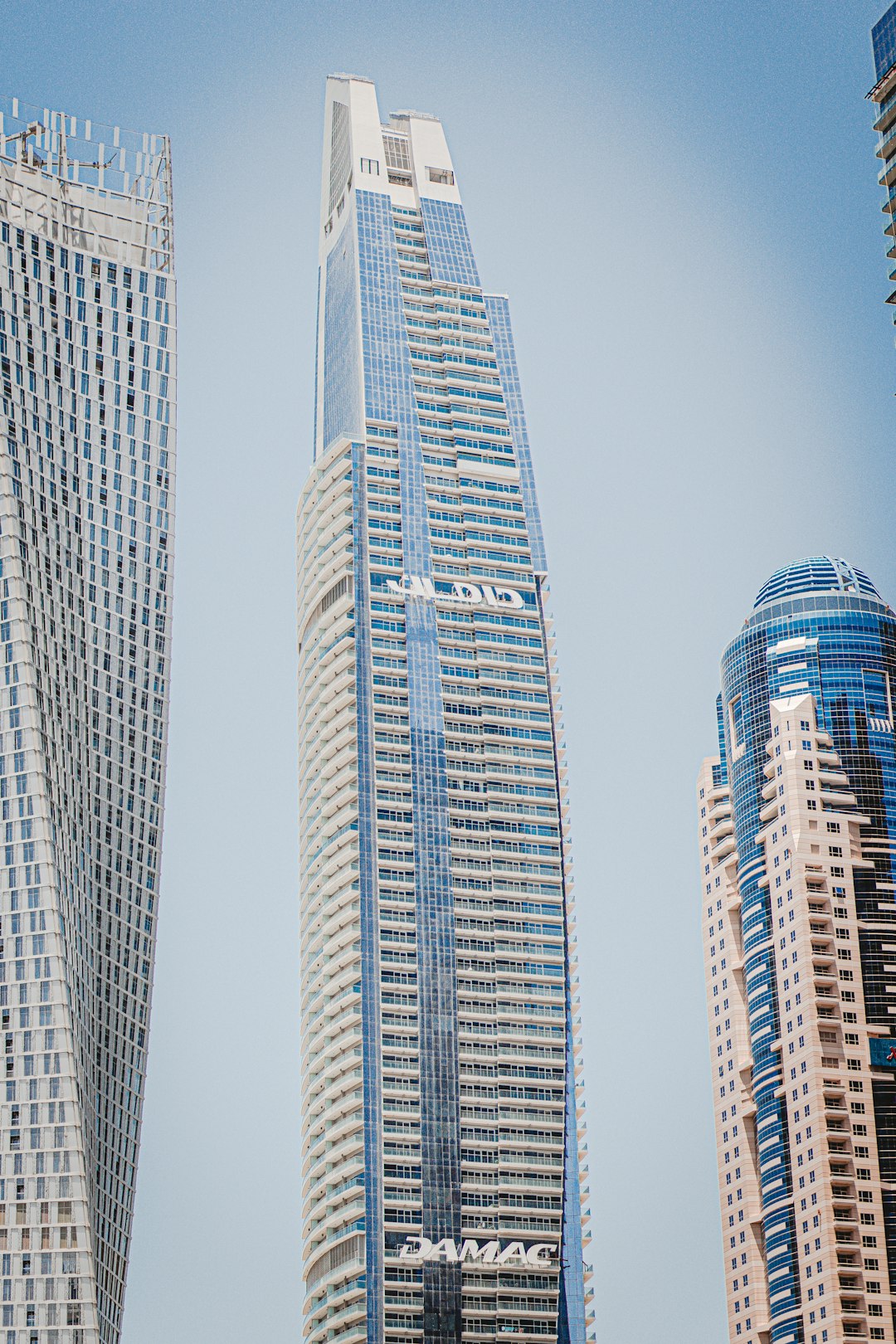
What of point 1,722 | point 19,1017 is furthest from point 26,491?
point 19,1017

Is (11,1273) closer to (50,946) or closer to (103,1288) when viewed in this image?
(103,1288)

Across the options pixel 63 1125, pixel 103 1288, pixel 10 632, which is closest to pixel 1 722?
pixel 10 632

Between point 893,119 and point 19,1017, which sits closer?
point 893,119

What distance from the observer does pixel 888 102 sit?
433 feet

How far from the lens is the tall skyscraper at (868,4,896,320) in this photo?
13025 cm

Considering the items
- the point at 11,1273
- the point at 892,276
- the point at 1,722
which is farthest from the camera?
the point at 1,722

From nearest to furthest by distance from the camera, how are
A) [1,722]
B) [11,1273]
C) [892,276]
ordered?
1. [892,276]
2. [11,1273]
3. [1,722]

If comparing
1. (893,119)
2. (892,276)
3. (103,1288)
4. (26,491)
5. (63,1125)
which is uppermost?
(26,491)

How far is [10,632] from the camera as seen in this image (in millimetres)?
190250

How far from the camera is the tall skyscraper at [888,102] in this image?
427 ft

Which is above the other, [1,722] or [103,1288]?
[1,722]

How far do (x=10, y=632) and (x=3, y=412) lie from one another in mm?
22242

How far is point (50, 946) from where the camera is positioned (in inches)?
7303

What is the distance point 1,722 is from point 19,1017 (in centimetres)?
2532
